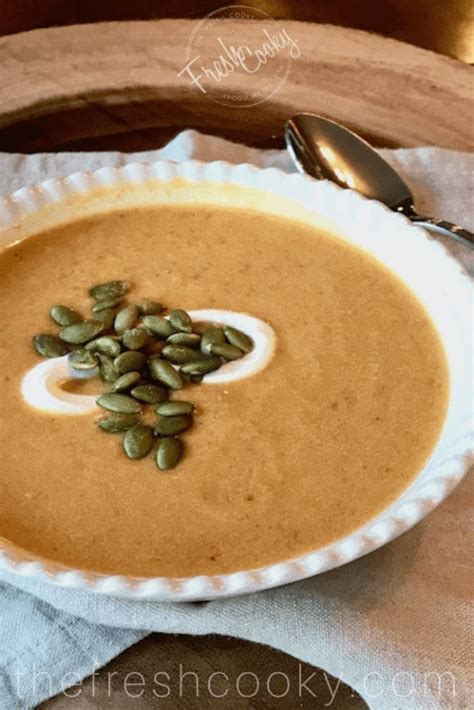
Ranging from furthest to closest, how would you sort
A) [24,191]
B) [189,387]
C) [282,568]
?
1. [24,191]
2. [189,387]
3. [282,568]

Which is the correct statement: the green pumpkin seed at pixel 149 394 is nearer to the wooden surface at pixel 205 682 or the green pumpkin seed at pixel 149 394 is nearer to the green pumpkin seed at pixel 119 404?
the green pumpkin seed at pixel 119 404

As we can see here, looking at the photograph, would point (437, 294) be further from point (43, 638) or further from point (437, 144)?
point (43, 638)

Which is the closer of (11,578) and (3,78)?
(11,578)

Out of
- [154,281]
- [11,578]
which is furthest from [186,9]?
[11,578]

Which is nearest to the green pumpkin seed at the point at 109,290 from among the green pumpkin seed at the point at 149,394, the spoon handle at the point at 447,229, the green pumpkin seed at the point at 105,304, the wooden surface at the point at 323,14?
the green pumpkin seed at the point at 105,304

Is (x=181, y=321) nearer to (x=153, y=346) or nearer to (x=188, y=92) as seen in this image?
(x=153, y=346)
